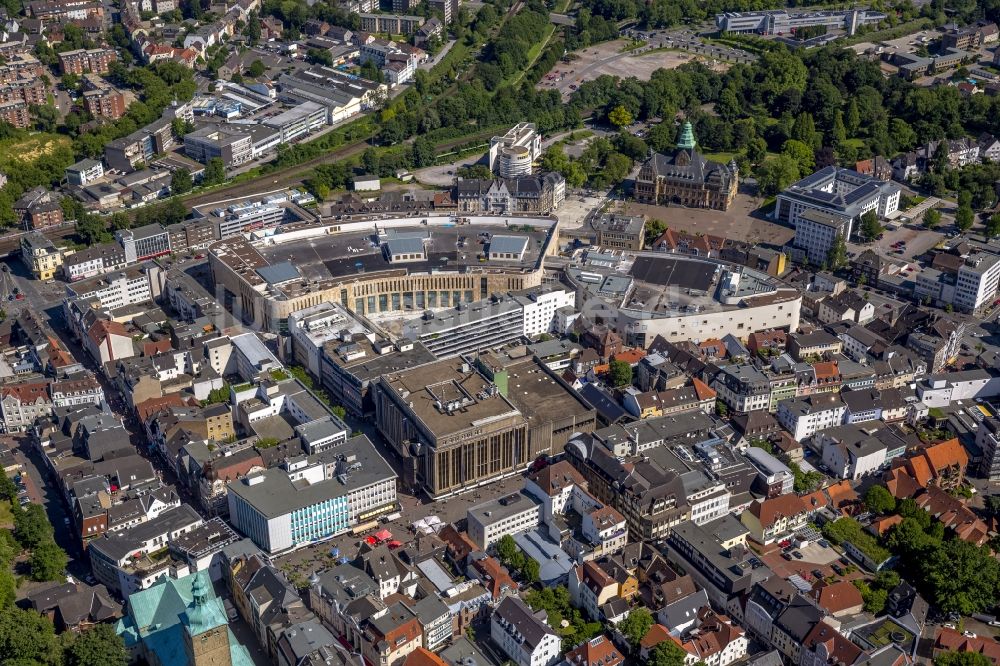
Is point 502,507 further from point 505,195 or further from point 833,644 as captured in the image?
point 505,195

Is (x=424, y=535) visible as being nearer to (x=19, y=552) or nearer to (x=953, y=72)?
(x=19, y=552)

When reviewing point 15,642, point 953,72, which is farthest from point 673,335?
point 953,72

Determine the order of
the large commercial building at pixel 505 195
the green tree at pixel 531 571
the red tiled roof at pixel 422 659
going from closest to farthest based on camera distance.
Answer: the red tiled roof at pixel 422 659, the green tree at pixel 531 571, the large commercial building at pixel 505 195

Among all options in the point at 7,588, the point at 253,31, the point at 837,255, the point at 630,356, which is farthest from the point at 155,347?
the point at 253,31

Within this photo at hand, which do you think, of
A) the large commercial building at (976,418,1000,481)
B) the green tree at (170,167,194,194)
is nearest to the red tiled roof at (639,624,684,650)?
the large commercial building at (976,418,1000,481)

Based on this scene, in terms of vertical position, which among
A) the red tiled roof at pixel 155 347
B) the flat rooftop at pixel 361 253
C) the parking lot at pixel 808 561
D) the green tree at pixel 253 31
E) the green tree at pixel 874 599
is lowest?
the parking lot at pixel 808 561

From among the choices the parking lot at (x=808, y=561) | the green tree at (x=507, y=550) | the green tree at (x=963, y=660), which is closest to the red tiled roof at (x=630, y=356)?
the parking lot at (x=808, y=561)

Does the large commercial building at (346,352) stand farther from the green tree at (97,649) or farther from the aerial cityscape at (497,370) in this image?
the green tree at (97,649)
